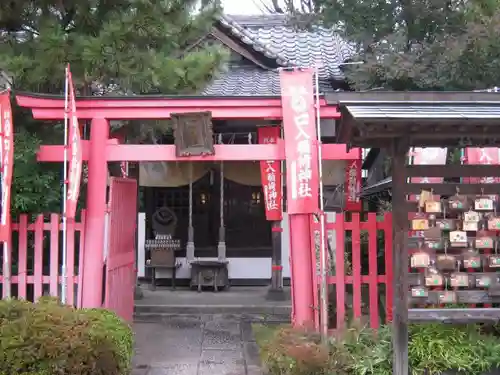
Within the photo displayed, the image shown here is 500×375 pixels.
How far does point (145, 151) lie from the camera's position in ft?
23.3

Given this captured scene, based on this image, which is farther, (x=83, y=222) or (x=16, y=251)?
(x=16, y=251)

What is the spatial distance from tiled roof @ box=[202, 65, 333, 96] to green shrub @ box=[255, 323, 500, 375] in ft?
19.2

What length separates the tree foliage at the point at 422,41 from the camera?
27.9 feet

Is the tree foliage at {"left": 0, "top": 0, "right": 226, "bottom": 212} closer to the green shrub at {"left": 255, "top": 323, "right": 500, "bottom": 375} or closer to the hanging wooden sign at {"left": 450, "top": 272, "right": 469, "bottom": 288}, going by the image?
the green shrub at {"left": 255, "top": 323, "right": 500, "bottom": 375}

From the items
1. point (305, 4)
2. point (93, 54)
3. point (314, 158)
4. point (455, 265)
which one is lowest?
point (455, 265)

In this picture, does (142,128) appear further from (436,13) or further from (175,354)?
(436,13)

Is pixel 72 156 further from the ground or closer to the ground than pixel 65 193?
further from the ground

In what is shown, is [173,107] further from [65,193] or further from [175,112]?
[65,193]

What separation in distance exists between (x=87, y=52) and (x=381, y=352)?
4.87 m

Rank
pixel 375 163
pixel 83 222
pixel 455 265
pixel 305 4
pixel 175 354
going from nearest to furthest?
pixel 455 265 → pixel 83 222 → pixel 175 354 → pixel 375 163 → pixel 305 4

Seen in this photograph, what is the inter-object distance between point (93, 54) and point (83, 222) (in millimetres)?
2110

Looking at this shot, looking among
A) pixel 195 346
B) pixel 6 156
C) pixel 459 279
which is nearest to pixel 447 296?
pixel 459 279

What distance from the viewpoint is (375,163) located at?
524 inches

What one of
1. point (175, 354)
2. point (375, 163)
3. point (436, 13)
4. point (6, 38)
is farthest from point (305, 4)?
point (175, 354)
